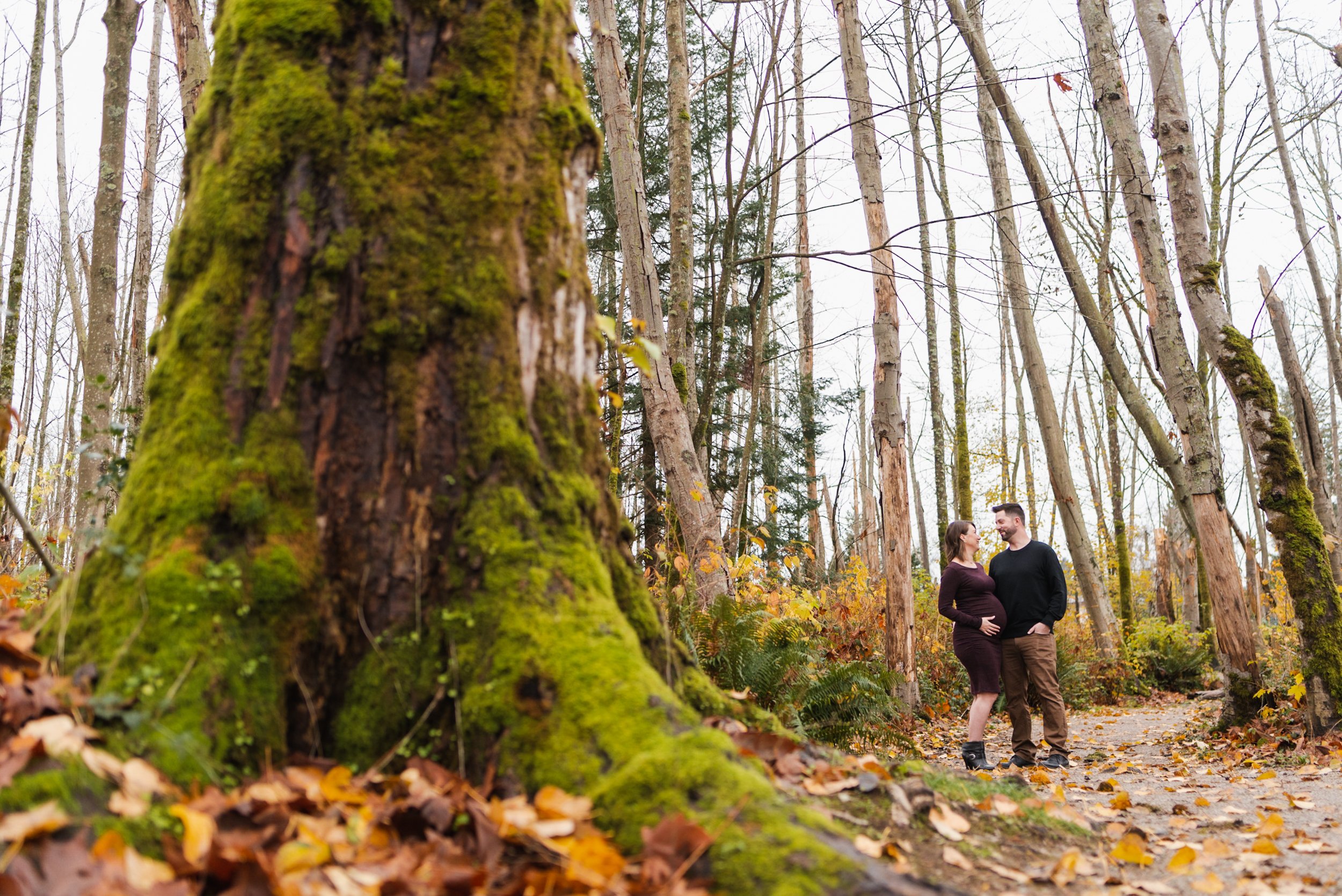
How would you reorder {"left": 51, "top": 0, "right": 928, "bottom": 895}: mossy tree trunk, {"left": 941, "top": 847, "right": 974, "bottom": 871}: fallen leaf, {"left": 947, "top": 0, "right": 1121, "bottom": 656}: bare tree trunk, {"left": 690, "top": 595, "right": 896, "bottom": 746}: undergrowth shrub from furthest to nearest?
{"left": 947, "top": 0, "right": 1121, "bottom": 656}: bare tree trunk, {"left": 690, "top": 595, "right": 896, "bottom": 746}: undergrowth shrub, {"left": 941, "top": 847, "right": 974, "bottom": 871}: fallen leaf, {"left": 51, "top": 0, "right": 928, "bottom": 895}: mossy tree trunk

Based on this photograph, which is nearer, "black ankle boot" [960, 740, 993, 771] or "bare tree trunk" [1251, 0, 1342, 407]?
"black ankle boot" [960, 740, 993, 771]

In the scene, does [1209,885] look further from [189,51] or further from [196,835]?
[189,51]

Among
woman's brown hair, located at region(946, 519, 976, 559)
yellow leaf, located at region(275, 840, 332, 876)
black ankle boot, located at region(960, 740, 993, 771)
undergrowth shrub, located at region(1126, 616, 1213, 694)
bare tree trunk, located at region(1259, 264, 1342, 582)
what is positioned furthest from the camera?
undergrowth shrub, located at region(1126, 616, 1213, 694)

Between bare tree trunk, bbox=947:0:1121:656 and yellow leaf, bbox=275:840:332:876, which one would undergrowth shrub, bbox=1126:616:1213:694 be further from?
yellow leaf, bbox=275:840:332:876

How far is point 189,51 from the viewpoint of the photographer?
6.73 meters

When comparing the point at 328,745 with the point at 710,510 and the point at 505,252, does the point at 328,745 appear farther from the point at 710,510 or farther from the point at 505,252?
the point at 710,510

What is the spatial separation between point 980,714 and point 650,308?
429 centimetres

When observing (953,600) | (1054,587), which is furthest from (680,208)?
(1054,587)

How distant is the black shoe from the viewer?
6.45 meters

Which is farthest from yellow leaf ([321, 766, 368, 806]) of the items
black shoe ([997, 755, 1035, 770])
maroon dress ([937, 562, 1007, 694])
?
black shoe ([997, 755, 1035, 770])

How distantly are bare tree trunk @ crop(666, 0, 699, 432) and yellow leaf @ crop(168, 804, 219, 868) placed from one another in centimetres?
683

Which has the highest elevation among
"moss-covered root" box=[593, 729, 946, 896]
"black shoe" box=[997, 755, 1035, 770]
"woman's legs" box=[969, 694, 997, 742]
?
"moss-covered root" box=[593, 729, 946, 896]

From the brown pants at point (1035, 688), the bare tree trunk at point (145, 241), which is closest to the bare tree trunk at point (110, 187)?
the bare tree trunk at point (145, 241)

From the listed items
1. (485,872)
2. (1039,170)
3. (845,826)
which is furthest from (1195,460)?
(485,872)
